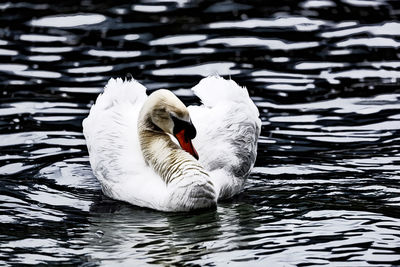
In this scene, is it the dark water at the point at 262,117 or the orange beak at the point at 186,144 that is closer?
the dark water at the point at 262,117

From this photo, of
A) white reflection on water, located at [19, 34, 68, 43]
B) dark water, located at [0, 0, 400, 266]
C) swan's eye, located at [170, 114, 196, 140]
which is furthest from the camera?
white reflection on water, located at [19, 34, 68, 43]

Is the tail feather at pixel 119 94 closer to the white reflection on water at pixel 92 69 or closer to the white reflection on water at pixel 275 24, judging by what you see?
the white reflection on water at pixel 92 69

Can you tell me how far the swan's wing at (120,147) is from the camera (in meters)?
11.2

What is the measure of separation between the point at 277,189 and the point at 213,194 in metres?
1.05

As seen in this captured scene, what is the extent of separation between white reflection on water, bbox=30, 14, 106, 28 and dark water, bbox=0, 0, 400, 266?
37 millimetres

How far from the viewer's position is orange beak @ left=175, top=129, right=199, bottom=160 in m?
10.9

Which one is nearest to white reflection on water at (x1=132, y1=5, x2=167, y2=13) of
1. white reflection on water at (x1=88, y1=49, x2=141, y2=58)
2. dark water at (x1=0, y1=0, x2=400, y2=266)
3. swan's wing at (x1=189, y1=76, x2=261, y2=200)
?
dark water at (x1=0, y1=0, x2=400, y2=266)

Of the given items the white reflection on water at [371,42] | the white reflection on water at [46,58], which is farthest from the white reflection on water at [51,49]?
the white reflection on water at [371,42]

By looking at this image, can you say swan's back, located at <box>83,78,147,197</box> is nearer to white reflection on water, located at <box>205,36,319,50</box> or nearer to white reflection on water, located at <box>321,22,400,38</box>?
white reflection on water, located at <box>205,36,319,50</box>

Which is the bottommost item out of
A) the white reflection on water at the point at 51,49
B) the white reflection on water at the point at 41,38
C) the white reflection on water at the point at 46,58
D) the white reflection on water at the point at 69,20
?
the white reflection on water at the point at 46,58

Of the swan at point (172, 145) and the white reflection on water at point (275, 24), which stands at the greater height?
the white reflection on water at point (275, 24)

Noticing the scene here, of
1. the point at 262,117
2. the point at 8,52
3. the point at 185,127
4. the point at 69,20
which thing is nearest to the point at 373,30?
the point at 262,117

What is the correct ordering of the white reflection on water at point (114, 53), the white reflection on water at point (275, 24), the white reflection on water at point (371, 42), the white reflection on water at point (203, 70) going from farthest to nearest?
the white reflection on water at point (275, 24) → the white reflection on water at point (371, 42) → the white reflection on water at point (114, 53) → the white reflection on water at point (203, 70)

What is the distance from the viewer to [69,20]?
59.5 ft
